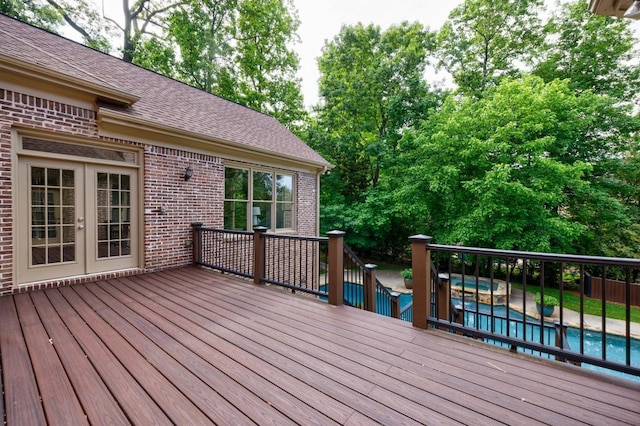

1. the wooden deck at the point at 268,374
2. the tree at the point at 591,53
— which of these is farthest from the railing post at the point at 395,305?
the tree at the point at 591,53

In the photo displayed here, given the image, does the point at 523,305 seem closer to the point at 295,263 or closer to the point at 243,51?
the point at 295,263

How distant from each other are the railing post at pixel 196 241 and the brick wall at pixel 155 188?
3.1 inches

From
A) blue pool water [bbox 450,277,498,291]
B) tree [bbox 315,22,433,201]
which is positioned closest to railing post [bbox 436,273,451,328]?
blue pool water [bbox 450,277,498,291]

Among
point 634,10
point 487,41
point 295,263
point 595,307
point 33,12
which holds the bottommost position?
point 595,307

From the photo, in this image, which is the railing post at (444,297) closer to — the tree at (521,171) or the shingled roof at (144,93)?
the shingled roof at (144,93)

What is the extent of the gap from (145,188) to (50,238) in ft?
4.73

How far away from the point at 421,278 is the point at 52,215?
518 centimetres

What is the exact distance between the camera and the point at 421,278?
2742mm

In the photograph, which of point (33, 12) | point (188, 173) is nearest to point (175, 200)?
point (188, 173)

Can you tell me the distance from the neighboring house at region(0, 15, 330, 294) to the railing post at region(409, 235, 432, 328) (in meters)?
4.54

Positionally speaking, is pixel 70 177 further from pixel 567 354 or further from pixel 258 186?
pixel 567 354

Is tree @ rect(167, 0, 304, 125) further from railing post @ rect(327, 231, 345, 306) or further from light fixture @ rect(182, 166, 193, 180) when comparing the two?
railing post @ rect(327, 231, 345, 306)

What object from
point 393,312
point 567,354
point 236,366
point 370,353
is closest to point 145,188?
point 236,366

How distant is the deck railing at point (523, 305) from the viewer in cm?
197
